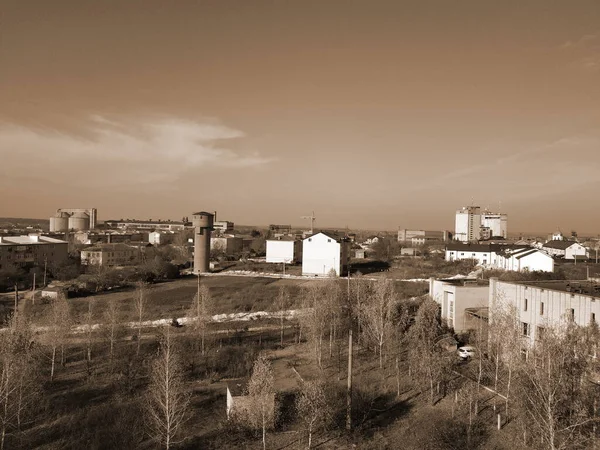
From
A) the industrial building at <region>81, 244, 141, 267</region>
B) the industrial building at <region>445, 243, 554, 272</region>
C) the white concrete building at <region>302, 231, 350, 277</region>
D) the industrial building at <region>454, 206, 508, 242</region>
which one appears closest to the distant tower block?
the industrial building at <region>81, 244, 141, 267</region>

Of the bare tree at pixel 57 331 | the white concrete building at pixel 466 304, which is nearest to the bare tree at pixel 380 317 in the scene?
the white concrete building at pixel 466 304

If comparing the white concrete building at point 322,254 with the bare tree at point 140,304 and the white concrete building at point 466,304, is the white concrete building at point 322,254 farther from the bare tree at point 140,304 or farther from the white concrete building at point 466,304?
the white concrete building at point 466,304

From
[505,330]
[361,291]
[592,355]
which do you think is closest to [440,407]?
[505,330]

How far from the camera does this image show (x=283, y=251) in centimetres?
5803

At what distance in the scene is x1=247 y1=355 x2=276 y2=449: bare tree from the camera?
12008mm

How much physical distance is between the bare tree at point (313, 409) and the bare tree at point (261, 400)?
2.60 ft

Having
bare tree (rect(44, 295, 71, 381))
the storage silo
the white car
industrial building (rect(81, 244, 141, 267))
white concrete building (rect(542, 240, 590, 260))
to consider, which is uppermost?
the storage silo

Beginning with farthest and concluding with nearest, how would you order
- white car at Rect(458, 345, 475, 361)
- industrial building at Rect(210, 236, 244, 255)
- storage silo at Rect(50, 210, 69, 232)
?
storage silo at Rect(50, 210, 69, 232), industrial building at Rect(210, 236, 244, 255), white car at Rect(458, 345, 475, 361)

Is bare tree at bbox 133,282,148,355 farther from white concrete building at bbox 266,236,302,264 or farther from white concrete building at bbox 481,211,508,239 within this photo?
white concrete building at bbox 481,211,508,239

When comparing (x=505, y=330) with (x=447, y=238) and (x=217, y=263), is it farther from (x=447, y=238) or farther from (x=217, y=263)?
(x=447, y=238)

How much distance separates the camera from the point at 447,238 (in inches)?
4587

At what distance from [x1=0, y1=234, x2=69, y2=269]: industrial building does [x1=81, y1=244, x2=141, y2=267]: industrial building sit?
127 inches

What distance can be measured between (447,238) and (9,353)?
11257 cm

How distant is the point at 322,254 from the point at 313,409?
118 ft
